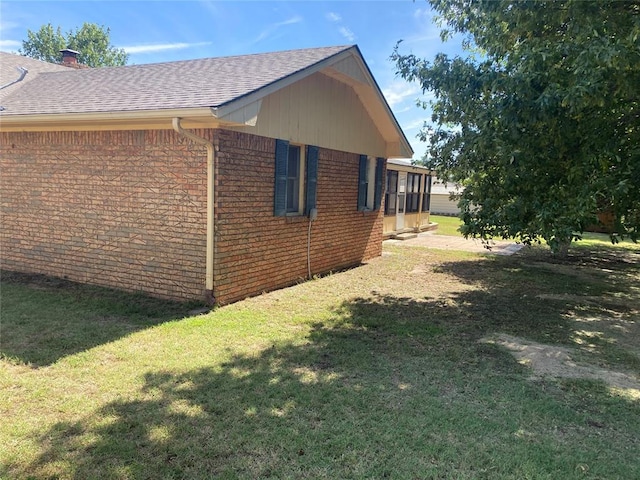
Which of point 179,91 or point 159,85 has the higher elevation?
point 159,85

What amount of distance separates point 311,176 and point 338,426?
5.73 metres

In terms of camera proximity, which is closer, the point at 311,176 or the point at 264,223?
the point at 264,223

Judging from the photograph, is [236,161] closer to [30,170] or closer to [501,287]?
[30,170]

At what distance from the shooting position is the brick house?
20.6ft

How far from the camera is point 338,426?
11.0ft

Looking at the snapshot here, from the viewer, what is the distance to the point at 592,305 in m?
8.00

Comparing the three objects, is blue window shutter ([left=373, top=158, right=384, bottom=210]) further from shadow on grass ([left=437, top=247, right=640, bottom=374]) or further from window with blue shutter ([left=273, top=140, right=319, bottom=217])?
window with blue shutter ([left=273, top=140, right=319, bottom=217])

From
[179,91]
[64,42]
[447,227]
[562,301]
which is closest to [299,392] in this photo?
[179,91]

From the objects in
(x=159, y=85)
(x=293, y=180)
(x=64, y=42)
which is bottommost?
(x=293, y=180)

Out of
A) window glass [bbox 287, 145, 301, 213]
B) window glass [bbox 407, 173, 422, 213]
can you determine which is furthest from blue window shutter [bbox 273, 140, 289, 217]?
window glass [bbox 407, 173, 422, 213]

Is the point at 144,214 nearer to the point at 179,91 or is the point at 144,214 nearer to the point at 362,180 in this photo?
the point at 179,91

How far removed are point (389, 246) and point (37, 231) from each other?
33.6 feet

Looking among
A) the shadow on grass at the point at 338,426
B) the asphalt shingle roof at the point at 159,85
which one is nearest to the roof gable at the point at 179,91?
the asphalt shingle roof at the point at 159,85

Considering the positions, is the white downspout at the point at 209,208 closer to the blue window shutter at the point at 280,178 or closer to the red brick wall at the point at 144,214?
the red brick wall at the point at 144,214
